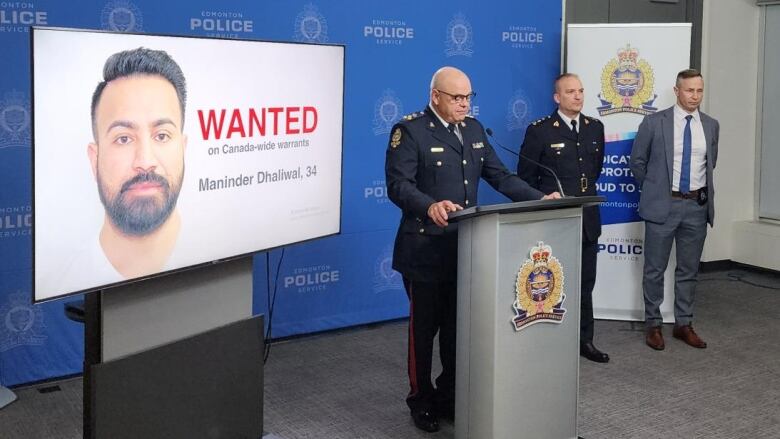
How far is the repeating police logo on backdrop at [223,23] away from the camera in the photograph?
15.4 ft

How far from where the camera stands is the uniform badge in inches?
145

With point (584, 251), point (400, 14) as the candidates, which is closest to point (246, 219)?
point (584, 251)

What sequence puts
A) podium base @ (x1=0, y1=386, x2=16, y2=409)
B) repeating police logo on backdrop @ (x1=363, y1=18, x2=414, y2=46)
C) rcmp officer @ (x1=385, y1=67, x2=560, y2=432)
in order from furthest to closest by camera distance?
1. repeating police logo on backdrop @ (x1=363, y1=18, x2=414, y2=46)
2. podium base @ (x1=0, y1=386, x2=16, y2=409)
3. rcmp officer @ (x1=385, y1=67, x2=560, y2=432)

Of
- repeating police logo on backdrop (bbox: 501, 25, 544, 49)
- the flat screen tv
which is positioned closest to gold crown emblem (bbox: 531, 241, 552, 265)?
the flat screen tv

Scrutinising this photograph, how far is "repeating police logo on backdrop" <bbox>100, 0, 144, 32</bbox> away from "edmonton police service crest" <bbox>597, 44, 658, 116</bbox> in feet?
9.26

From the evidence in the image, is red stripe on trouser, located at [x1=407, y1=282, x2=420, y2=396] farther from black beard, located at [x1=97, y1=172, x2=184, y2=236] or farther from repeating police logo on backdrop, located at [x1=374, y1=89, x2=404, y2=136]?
repeating police logo on backdrop, located at [x1=374, y1=89, x2=404, y2=136]

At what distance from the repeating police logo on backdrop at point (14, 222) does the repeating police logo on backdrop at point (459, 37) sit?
2.74 meters

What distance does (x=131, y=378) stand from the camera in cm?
275

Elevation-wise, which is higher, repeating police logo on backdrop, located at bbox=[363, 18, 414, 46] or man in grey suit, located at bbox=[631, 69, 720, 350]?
repeating police logo on backdrop, located at bbox=[363, 18, 414, 46]

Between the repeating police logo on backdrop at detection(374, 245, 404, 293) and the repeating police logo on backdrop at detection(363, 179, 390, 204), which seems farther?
the repeating police logo on backdrop at detection(374, 245, 404, 293)

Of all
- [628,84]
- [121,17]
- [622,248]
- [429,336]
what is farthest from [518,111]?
[121,17]

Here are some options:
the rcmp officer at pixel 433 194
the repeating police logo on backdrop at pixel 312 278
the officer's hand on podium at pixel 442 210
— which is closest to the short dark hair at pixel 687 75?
the rcmp officer at pixel 433 194

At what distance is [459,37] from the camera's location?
5734 millimetres

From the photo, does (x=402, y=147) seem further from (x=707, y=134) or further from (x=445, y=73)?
A: (x=707, y=134)
